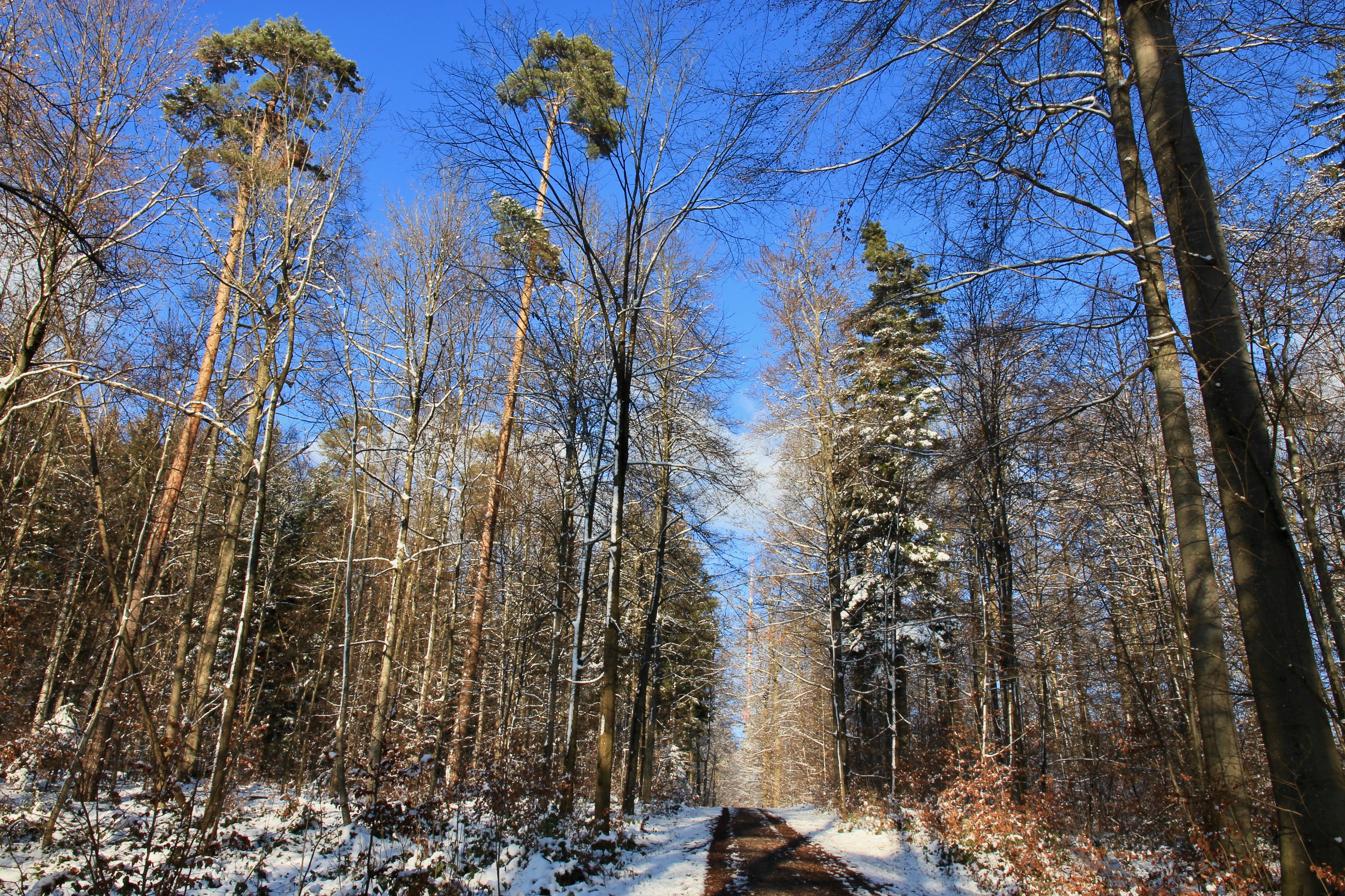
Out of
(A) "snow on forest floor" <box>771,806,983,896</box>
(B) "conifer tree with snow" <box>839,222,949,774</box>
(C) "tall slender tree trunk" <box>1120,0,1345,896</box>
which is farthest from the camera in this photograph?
(B) "conifer tree with snow" <box>839,222,949,774</box>

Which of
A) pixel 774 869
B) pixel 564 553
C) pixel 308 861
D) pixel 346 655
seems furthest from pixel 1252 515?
pixel 564 553

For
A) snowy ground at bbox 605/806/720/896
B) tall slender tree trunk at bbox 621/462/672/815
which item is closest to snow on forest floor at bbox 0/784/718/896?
snowy ground at bbox 605/806/720/896

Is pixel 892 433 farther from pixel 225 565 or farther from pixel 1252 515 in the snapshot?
pixel 225 565

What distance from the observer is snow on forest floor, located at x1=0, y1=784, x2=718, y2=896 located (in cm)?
479

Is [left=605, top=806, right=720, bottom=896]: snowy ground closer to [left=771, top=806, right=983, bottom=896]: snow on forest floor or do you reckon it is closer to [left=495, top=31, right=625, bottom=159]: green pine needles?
[left=771, top=806, right=983, bottom=896]: snow on forest floor

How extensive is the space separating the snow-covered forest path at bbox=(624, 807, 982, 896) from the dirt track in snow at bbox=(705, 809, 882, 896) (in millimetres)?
18

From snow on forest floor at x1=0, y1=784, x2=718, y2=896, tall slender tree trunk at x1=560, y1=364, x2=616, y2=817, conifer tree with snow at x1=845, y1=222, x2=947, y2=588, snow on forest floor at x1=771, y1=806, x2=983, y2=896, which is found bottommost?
snow on forest floor at x1=771, y1=806, x2=983, y2=896

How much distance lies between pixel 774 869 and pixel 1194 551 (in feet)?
17.7

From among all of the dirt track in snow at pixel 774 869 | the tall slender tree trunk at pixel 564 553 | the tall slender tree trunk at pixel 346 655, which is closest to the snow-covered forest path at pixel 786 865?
the dirt track in snow at pixel 774 869

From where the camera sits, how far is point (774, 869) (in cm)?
691

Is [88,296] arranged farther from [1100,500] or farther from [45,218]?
[1100,500]

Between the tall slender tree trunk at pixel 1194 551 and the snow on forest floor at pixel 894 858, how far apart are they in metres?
2.59

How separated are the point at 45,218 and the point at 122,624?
4.25m

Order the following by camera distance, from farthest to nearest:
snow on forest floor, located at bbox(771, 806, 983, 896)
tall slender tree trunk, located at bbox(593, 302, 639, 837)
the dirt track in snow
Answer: tall slender tree trunk, located at bbox(593, 302, 639, 837)
snow on forest floor, located at bbox(771, 806, 983, 896)
the dirt track in snow
